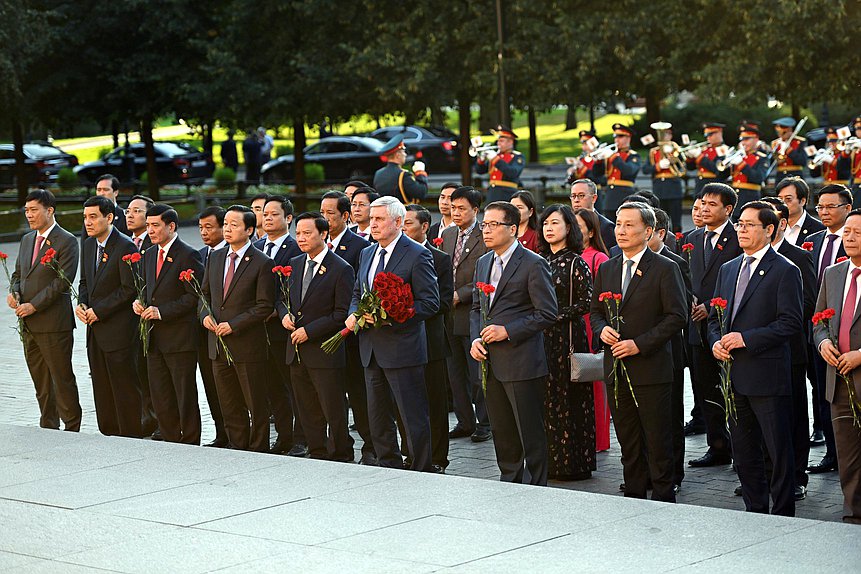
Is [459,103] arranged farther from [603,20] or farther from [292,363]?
[292,363]

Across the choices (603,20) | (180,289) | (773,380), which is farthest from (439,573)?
(603,20)

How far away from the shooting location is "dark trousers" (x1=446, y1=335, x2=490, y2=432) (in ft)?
37.4

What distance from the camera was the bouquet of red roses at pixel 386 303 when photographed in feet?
30.5

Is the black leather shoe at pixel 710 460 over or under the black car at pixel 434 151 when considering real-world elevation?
under

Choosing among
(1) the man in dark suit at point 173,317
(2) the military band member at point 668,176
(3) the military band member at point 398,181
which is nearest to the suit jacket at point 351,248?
(1) the man in dark suit at point 173,317

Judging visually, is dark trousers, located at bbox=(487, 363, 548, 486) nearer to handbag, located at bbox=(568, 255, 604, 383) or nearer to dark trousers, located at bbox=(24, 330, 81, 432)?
handbag, located at bbox=(568, 255, 604, 383)

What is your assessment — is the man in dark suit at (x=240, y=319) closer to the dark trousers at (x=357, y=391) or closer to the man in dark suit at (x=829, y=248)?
the dark trousers at (x=357, y=391)

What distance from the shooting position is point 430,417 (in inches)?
404

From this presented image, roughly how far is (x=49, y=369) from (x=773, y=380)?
6249 millimetres

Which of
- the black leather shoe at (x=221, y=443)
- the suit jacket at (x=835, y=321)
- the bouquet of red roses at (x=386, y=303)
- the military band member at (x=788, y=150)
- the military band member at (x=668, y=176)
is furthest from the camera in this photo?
the military band member at (x=668, y=176)

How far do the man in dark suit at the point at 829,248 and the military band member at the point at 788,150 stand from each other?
12929mm

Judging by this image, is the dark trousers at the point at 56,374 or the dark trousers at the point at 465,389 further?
the dark trousers at the point at 56,374

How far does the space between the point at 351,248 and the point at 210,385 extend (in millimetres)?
1758

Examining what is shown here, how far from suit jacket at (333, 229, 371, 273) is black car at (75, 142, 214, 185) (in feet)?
107
